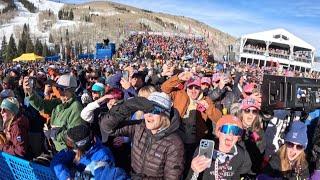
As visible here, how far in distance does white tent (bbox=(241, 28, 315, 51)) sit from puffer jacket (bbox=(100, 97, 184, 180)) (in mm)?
46712

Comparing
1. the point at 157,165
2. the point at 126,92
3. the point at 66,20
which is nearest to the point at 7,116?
the point at 126,92

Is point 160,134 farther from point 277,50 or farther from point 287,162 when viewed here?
point 277,50

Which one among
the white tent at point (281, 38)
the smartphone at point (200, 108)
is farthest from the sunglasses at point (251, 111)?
the white tent at point (281, 38)

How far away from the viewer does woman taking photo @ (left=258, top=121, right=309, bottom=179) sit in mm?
3723

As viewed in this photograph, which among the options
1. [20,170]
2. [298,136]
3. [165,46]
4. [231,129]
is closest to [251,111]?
[298,136]

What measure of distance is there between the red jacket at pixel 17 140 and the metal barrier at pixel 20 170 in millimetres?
263

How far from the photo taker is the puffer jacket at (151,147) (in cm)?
352

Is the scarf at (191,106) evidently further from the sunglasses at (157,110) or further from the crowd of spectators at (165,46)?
the crowd of spectators at (165,46)

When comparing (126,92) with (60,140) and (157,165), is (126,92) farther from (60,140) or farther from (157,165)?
(157,165)

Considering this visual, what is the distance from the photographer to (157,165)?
357 cm

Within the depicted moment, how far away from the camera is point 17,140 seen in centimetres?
481

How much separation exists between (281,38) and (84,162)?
48.5 m

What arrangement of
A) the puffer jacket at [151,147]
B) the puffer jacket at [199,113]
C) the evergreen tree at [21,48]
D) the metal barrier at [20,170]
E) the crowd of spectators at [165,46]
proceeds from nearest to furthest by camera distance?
the puffer jacket at [151,147]
the metal barrier at [20,170]
the puffer jacket at [199,113]
the crowd of spectators at [165,46]
the evergreen tree at [21,48]

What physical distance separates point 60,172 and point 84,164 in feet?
0.66
